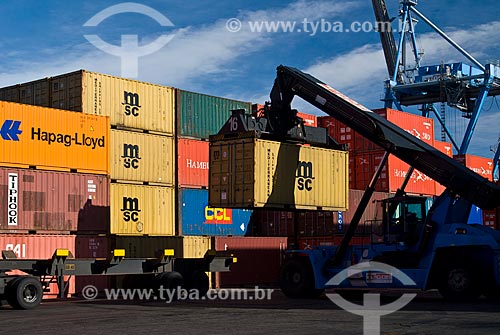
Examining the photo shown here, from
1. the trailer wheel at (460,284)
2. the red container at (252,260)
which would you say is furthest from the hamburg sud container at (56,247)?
the trailer wheel at (460,284)

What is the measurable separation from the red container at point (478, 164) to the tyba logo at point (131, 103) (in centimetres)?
2140

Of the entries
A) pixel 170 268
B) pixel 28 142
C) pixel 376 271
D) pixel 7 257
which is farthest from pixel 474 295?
pixel 28 142

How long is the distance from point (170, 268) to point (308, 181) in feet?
17.5

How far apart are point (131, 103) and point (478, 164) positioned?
2393cm

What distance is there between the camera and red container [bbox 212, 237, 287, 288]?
30172 millimetres

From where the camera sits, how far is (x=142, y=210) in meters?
28.3

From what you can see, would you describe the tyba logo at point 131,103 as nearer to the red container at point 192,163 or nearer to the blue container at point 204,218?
the red container at point 192,163

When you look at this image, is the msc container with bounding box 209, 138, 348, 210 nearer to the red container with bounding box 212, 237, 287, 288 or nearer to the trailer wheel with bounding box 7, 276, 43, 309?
the trailer wheel with bounding box 7, 276, 43, 309

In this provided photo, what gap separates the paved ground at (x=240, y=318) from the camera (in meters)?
13.5

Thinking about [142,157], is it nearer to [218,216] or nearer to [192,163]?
[192,163]

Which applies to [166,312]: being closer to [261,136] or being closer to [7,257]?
[7,257]

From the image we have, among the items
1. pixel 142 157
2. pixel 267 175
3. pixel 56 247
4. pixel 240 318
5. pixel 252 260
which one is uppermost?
pixel 142 157

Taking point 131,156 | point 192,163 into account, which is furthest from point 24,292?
point 192,163

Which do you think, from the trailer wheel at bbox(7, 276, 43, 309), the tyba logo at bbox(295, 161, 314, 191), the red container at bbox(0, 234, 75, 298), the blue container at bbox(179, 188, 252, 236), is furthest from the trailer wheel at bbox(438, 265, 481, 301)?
the red container at bbox(0, 234, 75, 298)
